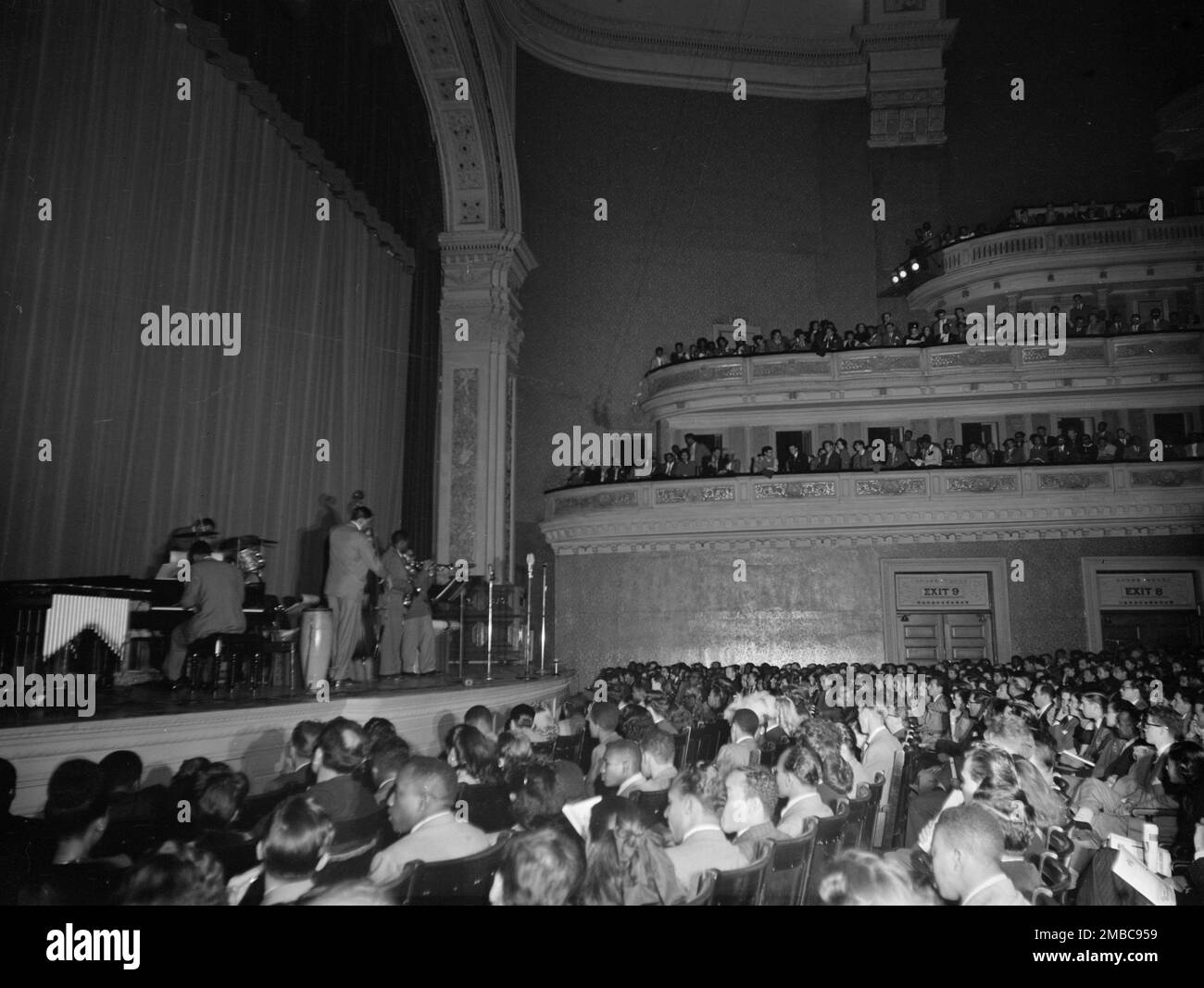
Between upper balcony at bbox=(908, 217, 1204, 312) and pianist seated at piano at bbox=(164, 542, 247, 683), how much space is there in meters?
17.3

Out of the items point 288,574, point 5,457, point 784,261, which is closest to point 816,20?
point 784,261

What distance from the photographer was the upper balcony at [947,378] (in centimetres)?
1708

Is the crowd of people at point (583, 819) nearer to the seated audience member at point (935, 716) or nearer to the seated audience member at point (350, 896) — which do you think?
the seated audience member at point (350, 896)

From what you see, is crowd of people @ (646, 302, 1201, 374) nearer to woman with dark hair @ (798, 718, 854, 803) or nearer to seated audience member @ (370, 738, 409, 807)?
woman with dark hair @ (798, 718, 854, 803)

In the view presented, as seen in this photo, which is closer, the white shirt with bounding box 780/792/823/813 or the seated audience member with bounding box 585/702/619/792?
the white shirt with bounding box 780/792/823/813

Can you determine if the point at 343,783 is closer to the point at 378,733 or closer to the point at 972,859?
the point at 378,733

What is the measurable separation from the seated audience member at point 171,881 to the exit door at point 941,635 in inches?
614

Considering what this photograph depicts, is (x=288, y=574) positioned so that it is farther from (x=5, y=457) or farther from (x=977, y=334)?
(x=977, y=334)

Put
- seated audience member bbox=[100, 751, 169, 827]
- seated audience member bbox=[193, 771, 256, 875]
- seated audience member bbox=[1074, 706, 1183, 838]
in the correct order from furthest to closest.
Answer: seated audience member bbox=[1074, 706, 1183, 838] < seated audience member bbox=[100, 751, 169, 827] < seated audience member bbox=[193, 771, 256, 875]

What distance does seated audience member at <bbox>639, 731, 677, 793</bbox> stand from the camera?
460 cm

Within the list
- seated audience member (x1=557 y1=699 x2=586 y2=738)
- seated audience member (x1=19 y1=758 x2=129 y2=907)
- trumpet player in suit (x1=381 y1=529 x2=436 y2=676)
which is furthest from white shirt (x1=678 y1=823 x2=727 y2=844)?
trumpet player in suit (x1=381 y1=529 x2=436 y2=676)

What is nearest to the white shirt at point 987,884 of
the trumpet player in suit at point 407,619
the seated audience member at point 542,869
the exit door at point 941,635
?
the seated audience member at point 542,869

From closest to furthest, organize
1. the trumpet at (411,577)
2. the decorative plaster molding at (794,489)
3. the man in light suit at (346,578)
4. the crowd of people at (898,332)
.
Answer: the man in light suit at (346,578)
the trumpet at (411,577)
the decorative plaster molding at (794,489)
the crowd of people at (898,332)

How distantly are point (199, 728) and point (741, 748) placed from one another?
10.7 ft
